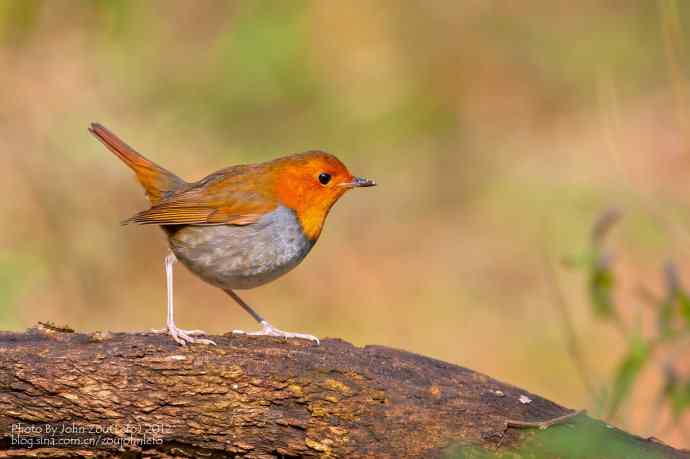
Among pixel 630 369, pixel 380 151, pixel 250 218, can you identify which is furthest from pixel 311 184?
pixel 380 151

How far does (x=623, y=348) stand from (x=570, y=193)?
1.72 m

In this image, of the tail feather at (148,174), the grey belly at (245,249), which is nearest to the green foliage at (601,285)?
the grey belly at (245,249)

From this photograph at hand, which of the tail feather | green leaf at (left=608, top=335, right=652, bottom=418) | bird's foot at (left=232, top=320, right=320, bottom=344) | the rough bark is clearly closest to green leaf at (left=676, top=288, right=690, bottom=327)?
green leaf at (left=608, top=335, right=652, bottom=418)

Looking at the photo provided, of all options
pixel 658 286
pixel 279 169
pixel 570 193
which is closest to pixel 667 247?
pixel 658 286

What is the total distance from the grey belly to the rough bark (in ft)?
3.39

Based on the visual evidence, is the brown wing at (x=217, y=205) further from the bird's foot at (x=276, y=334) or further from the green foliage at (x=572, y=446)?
the green foliage at (x=572, y=446)

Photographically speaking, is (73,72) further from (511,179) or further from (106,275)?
(511,179)

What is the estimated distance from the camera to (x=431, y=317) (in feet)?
27.3

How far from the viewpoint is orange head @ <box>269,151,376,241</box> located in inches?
222

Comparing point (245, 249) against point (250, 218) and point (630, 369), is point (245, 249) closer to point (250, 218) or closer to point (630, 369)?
point (250, 218)

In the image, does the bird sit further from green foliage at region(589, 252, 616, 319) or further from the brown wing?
green foliage at region(589, 252, 616, 319)

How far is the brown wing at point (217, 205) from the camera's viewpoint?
5.54 metres

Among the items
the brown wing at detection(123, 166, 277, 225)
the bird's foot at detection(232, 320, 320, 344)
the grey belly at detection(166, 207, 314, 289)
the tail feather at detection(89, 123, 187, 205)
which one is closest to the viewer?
the bird's foot at detection(232, 320, 320, 344)

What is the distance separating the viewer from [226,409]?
4.18m
